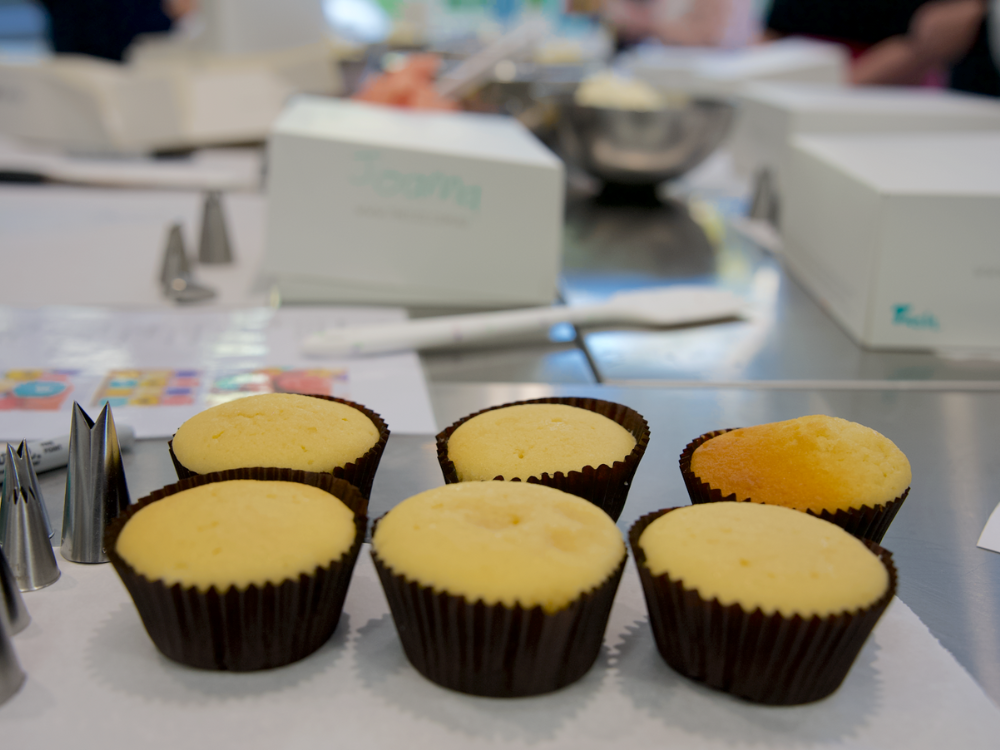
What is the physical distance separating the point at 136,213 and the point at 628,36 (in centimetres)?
498

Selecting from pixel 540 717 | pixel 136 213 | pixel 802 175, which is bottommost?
pixel 136 213

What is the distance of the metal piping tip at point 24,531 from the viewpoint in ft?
2.44

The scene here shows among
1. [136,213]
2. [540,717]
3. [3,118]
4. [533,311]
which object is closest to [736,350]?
[533,311]

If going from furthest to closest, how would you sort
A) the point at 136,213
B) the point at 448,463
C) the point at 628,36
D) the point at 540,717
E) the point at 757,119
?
the point at 628,36, the point at 757,119, the point at 136,213, the point at 448,463, the point at 540,717

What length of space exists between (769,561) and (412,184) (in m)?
1.05

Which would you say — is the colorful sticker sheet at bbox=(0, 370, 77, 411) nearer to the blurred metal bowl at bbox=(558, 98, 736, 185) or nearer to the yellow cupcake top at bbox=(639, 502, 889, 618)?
the yellow cupcake top at bbox=(639, 502, 889, 618)

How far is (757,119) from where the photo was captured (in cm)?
255

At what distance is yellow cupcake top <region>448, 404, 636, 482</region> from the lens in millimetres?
836

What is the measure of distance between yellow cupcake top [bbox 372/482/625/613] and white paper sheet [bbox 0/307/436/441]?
40 cm

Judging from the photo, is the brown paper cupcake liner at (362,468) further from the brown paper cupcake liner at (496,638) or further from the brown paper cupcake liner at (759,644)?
the brown paper cupcake liner at (759,644)

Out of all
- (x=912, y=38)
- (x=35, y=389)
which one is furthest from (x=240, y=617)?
(x=912, y=38)

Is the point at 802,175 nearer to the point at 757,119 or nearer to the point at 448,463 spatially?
the point at 757,119

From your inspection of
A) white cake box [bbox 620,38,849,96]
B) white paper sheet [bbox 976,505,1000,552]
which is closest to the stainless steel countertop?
white paper sheet [bbox 976,505,1000,552]

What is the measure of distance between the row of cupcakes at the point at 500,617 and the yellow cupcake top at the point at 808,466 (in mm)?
88
